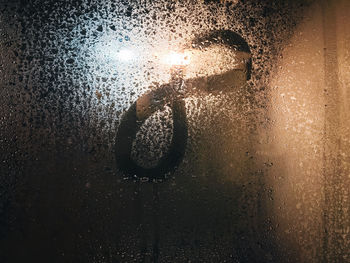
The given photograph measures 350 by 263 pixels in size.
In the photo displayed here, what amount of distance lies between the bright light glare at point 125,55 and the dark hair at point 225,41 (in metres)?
0.37

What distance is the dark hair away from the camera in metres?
1.50

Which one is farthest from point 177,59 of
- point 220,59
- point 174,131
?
point 174,131

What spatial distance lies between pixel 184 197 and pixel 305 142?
81cm

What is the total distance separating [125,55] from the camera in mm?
1476

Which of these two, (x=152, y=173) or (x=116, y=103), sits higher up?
(x=116, y=103)

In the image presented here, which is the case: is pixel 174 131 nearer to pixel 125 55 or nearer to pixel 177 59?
pixel 177 59

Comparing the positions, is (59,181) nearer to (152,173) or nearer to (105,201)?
(105,201)

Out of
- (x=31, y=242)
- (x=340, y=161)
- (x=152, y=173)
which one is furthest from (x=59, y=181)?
(x=340, y=161)

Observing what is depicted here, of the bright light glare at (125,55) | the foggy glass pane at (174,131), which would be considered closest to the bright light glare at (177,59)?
the foggy glass pane at (174,131)

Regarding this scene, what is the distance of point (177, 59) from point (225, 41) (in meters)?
0.31

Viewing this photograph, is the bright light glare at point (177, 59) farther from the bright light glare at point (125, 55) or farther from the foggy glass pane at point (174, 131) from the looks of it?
the bright light glare at point (125, 55)

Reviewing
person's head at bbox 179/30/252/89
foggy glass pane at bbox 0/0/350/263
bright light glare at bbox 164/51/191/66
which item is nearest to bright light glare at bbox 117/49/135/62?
foggy glass pane at bbox 0/0/350/263

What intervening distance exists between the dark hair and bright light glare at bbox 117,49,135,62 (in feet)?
1.23

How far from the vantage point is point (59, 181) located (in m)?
1.46
